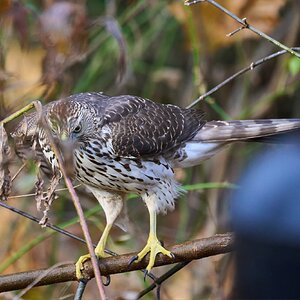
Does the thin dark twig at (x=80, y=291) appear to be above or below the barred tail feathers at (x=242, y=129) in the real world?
below

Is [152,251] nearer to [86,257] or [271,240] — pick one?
[86,257]

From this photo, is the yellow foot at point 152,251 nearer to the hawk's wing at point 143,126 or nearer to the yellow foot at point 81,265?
the yellow foot at point 81,265

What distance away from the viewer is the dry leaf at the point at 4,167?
2020 millimetres

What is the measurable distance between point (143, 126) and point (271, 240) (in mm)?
2502

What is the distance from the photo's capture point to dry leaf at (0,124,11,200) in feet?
6.63

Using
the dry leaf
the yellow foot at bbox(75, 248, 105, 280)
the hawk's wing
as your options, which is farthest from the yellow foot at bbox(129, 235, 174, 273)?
the dry leaf

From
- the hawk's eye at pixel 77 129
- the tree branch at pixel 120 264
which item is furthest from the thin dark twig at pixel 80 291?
the hawk's eye at pixel 77 129

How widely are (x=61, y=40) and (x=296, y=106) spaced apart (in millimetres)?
3189

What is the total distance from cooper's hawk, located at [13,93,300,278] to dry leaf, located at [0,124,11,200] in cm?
58

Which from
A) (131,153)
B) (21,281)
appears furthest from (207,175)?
(21,281)

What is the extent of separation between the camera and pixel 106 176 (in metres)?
3.03

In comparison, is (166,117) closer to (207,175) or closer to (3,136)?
(3,136)

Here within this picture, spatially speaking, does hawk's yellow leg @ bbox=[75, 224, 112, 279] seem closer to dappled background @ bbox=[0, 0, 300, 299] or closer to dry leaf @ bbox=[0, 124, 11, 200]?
dry leaf @ bbox=[0, 124, 11, 200]

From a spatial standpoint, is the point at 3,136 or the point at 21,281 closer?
the point at 3,136
